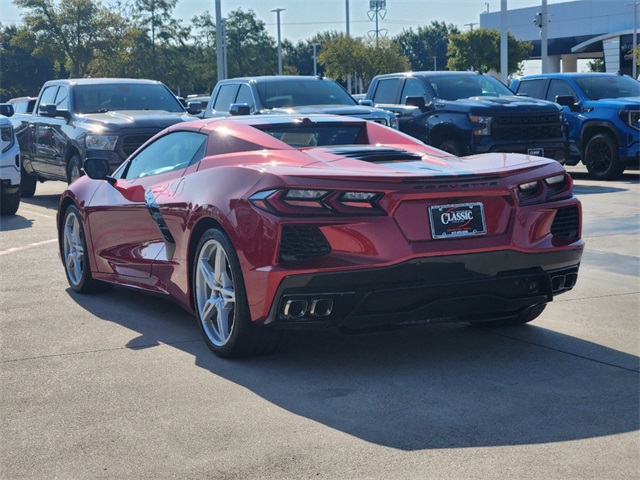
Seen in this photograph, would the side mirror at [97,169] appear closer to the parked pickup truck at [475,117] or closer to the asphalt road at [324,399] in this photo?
the asphalt road at [324,399]

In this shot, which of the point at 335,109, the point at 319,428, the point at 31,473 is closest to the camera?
the point at 31,473

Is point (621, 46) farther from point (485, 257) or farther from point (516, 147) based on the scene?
point (485, 257)

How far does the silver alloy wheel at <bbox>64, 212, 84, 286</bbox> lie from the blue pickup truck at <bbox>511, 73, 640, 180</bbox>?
11297 mm

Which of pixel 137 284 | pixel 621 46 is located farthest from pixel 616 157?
pixel 621 46

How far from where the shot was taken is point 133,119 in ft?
48.1

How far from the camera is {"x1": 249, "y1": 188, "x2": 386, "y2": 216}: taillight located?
5.25 meters

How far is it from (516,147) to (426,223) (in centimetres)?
1113

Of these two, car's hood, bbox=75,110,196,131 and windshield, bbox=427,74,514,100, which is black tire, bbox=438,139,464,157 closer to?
windshield, bbox=427,74,514,100

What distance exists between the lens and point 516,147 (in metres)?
16.1

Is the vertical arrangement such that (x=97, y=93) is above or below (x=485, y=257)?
above

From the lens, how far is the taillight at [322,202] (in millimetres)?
5246

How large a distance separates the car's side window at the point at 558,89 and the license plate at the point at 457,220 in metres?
13.6

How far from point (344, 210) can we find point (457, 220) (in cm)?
61

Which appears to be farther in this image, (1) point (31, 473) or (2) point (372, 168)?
(2) point (372, 168)
